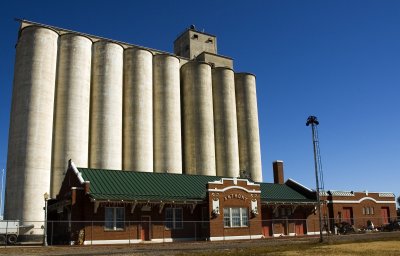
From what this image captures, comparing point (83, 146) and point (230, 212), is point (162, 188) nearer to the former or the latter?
point (230, 212)

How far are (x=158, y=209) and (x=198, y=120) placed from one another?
3497 cm

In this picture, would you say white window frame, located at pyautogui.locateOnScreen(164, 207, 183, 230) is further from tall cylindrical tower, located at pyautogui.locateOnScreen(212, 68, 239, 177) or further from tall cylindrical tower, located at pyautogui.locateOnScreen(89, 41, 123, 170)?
tall cylindrical tower, located at pyautogui.locateOnScreen(212, 68, 239, 177)

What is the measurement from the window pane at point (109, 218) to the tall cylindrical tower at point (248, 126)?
43.7 meters

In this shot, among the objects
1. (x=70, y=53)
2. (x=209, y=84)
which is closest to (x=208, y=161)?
(x=209, y=84)

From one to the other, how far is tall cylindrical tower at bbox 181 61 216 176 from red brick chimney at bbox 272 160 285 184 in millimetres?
15111

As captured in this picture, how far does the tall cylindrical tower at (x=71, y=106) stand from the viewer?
206ft

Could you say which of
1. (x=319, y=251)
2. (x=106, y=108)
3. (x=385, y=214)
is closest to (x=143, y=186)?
(x=319, y=251)

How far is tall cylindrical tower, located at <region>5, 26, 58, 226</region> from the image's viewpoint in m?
59.1

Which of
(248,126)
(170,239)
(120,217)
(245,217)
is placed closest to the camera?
(120,217)

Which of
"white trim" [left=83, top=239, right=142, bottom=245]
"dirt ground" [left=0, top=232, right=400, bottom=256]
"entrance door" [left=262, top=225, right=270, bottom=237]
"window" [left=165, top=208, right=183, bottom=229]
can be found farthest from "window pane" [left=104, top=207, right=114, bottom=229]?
"entrance door" [left=262, top=225, right=270, bottom=237]

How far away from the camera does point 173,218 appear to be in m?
45.8

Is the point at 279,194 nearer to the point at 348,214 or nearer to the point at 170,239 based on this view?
the point at 348,214

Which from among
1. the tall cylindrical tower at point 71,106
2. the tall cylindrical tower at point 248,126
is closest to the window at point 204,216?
the tall cylindrical tower at point 71,106

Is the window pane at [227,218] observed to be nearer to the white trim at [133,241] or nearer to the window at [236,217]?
the window at [236,217]
